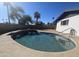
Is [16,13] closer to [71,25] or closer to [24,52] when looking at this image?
[24,52]

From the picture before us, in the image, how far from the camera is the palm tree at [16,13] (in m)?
4.83

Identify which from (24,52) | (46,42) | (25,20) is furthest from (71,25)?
(24,52)

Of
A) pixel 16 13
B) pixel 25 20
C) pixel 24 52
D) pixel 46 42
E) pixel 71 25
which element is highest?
pixel 16 13

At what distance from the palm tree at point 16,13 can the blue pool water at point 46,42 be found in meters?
0.52

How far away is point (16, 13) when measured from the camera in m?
4.86

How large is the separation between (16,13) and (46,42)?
3.44 feet

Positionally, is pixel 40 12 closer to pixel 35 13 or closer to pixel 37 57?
pixel 35 13

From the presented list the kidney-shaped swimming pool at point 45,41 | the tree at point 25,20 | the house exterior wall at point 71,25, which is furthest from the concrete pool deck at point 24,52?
the tree at point 25,20

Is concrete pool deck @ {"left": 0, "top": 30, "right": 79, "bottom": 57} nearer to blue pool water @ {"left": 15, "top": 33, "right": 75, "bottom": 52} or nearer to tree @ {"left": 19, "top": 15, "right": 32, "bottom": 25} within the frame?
blue pool water @ {"left": 15, "top": 33, "right": 75, "bottom": 52}

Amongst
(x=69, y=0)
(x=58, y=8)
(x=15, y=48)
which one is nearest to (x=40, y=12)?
(x=58, y=8)

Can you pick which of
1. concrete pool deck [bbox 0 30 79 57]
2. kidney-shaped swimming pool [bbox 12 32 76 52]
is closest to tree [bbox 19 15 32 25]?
kidney-shaped swimming pool [bbox 12 32 76 52]

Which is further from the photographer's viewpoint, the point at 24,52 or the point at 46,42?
the point at 46,42

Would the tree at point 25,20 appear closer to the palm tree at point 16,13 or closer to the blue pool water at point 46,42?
the palm tree at point 16,13

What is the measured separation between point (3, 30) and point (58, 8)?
4.88 feet
